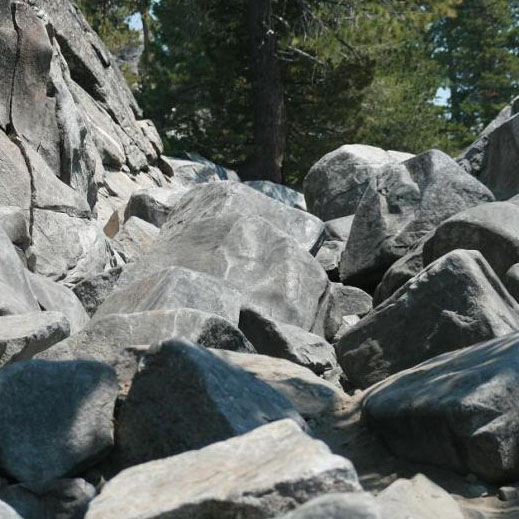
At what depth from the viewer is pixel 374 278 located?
968 cm

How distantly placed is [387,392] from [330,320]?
11.6ft

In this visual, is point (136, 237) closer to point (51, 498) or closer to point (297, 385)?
point (297, 385)

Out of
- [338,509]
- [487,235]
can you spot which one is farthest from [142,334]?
[487,235]

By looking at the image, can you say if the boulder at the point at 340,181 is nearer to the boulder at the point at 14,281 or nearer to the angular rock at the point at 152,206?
the angular rock at the point at 152,206

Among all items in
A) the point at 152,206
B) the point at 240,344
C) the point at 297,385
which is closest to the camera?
the point at 297,385

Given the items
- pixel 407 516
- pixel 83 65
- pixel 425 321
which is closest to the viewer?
pixel 407 516

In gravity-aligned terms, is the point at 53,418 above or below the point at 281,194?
below

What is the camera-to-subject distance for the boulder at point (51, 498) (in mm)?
3617

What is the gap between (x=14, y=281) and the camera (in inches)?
252

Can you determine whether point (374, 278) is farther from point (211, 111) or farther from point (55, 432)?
point (211, 111)

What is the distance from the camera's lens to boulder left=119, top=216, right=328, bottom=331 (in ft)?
25.2

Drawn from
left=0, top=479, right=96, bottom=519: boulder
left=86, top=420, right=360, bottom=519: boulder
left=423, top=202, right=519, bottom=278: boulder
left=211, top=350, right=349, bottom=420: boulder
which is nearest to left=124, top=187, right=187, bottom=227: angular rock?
left=423, top=202, right=519, bottom=278: boulder

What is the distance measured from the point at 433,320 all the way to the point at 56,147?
222 inches

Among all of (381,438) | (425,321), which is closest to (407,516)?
(381,438)
